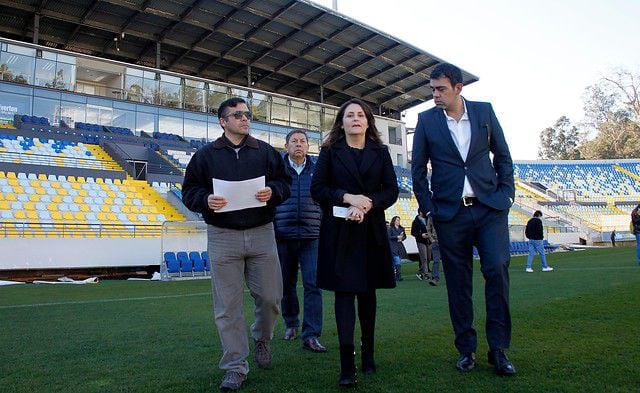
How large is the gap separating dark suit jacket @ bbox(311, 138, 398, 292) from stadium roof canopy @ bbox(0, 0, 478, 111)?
91.7ft

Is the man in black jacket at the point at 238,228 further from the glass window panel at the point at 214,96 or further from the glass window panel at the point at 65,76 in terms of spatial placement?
the glass window panel at the point at 214,96

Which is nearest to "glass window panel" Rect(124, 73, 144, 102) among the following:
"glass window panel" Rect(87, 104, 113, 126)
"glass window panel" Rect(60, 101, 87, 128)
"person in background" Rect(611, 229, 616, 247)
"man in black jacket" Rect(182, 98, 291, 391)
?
"glass window panel" Rect(87, 104, 113, 126)

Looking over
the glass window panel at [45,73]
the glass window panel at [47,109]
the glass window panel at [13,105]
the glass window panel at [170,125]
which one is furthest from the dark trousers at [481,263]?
the glass window panel at [170,125]

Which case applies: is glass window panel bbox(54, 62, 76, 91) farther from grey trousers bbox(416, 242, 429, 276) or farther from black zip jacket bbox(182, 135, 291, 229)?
black zip jacket bbox(182, 135, 291, 229)

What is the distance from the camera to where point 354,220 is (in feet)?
11.5

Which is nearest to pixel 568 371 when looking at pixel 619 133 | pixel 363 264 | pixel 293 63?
pixel 363 264

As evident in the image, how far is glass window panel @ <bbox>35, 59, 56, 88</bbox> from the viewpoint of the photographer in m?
27.7

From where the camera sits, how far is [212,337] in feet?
16.8

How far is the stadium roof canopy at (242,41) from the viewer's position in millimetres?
29906

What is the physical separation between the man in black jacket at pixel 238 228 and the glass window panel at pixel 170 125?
2865cm

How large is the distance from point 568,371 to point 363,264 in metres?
1.50

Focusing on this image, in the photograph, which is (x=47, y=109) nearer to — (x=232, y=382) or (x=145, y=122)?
(x=145, y=122)

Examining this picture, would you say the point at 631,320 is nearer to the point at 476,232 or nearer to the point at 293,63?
the point at 476,232

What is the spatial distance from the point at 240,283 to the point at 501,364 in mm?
1850
